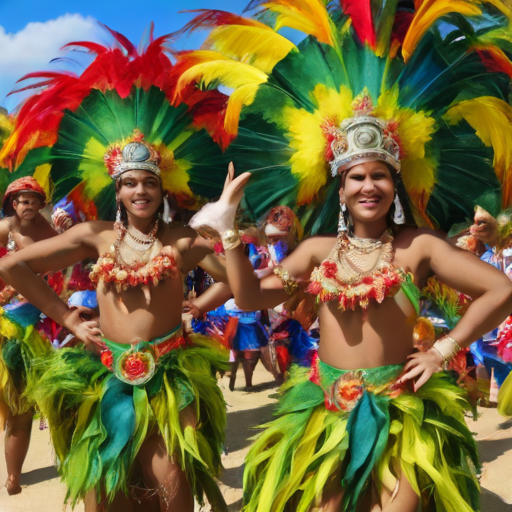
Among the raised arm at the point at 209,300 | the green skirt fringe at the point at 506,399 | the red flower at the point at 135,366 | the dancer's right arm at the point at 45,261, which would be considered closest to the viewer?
the red flower at the point at 135,366

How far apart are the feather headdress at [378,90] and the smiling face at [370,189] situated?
153mm

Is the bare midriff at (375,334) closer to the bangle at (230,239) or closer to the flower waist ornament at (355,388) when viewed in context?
the flower waist ornament at (355,388)

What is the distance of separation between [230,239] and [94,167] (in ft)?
5.10

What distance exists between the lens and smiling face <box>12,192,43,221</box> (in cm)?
527

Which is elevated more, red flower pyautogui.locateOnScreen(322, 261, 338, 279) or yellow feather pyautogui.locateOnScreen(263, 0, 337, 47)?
yellow feather pyautogui.locateOnScreen(263, 0, 337, 47)

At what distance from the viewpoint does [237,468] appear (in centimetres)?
560

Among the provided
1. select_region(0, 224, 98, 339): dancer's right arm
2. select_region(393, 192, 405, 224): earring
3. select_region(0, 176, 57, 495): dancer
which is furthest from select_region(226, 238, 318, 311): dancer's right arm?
select_region(0, 176, 57, 495): dancer

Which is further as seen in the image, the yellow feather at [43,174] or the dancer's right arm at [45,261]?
the yellow feather at [43,174]

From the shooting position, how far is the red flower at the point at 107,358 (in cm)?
369

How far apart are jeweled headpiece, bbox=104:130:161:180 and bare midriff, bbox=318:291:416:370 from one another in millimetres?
1418

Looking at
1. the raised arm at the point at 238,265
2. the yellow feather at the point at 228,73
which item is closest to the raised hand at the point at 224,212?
the raised arm at the point at 238,265

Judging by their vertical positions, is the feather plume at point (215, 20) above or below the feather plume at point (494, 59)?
above

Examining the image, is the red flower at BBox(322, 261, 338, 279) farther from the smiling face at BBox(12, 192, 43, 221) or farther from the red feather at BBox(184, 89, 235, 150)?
the smiling face at BBox(12, 192, 43, 221)

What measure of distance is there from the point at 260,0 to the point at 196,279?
8.11 feet
